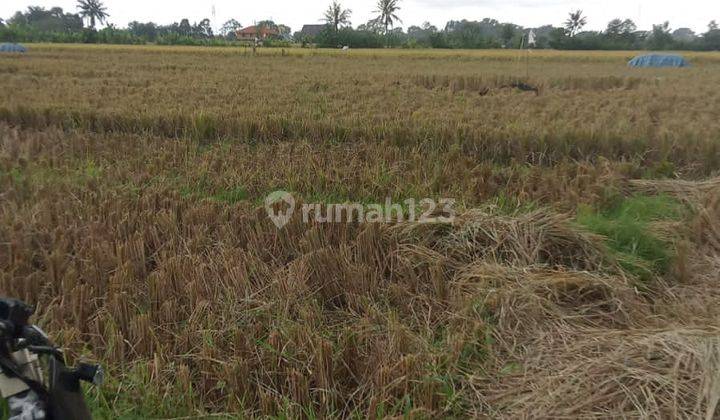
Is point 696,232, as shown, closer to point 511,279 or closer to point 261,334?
point 511,279

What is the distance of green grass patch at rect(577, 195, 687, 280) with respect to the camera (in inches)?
130

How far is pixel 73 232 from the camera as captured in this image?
347cm

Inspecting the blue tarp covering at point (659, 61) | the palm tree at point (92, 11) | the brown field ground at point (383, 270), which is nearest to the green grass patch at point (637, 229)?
A: the brown field ground at point (383, 270)

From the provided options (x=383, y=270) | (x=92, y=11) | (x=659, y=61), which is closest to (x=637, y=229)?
(x=383, y=270)

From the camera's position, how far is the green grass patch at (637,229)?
330cm

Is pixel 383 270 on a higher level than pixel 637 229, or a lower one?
lower

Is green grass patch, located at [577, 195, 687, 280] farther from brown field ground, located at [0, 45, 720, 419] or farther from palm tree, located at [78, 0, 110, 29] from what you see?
palm tree, located at [78, 0, 110, 29]

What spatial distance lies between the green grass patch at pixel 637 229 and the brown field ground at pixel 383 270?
0.07ft

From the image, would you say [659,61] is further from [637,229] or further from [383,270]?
[383,270]

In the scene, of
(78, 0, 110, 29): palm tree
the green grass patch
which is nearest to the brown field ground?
the green grass patch

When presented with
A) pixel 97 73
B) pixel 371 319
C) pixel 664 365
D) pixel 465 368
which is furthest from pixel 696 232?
pixel 97 73

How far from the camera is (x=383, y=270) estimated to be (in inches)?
126

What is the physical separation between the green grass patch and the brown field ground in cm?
2

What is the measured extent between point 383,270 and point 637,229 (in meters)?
2.06
